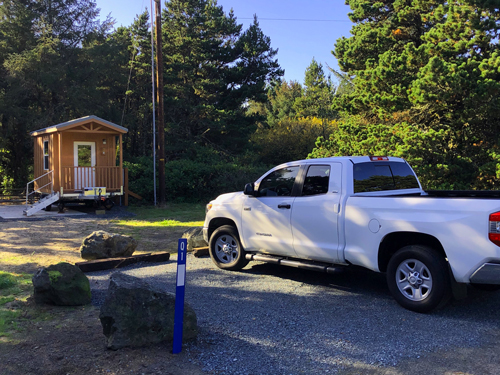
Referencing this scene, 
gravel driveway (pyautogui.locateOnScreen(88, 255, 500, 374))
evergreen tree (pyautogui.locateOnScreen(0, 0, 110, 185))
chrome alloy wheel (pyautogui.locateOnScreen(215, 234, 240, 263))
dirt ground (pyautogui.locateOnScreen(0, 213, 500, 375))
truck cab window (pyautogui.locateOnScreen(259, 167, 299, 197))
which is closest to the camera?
dirt ground (pyautogui.locateOnScreen(0, 213, 500, 375))

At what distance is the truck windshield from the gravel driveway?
1.49 metres

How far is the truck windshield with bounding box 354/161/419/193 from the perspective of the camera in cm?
631

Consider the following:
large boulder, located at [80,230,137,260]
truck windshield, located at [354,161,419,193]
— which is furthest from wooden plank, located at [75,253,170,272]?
truck windshield, located at [354,161,419,193]

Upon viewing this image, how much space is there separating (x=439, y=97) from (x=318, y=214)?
357 inches

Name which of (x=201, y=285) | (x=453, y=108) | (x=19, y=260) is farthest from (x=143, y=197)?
(x=201, y=285)

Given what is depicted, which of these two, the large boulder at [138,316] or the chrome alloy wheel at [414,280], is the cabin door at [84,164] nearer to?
the large boulder at [138,316]

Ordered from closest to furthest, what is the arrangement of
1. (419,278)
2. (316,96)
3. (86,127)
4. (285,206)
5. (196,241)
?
1. (419,278)
2. (285,206)
3. (196,241)
4. (86,127)
5. (316,96)

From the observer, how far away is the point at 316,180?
21.6 ft

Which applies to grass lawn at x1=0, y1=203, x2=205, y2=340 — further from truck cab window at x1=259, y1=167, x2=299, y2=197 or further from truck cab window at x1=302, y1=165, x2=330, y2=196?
truck cab window at x1=302, y1=165, x2=330, y2=196

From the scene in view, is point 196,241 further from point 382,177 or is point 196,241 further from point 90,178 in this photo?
point 90,178

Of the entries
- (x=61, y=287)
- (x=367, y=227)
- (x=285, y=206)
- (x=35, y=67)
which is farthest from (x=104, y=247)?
(x=35, y=67)

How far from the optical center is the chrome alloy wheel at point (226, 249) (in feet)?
25.2

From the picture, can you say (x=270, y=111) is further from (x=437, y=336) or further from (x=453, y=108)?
(x=437, y=336)

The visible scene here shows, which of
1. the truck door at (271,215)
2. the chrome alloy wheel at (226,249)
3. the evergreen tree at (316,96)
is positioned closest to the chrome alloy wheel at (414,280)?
the truck door at (271,215)
